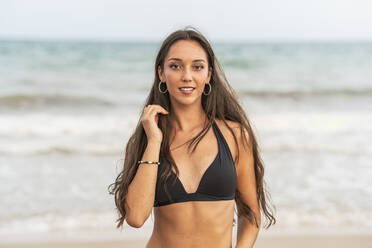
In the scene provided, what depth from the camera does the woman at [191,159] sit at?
2898mm

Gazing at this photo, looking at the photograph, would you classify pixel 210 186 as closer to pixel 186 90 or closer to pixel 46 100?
pixel 186 90

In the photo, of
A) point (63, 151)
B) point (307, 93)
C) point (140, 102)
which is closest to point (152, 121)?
point (63, 151)

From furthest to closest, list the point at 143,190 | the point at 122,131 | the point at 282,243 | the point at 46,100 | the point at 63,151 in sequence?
1. the point at 46,100
2. the point at 122,131
3. the point at 63,151
4. the point at 282,243
5. the point at 143,190

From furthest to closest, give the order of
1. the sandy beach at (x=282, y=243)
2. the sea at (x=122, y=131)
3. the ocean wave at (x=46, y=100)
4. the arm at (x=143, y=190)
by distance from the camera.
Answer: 1. the ocean wave at (x=46, y=100)
2. the sea at (x=122, y=131)
3. the sandy beach at (x=282, y=243)
4. the arm at (x=143, y=190)

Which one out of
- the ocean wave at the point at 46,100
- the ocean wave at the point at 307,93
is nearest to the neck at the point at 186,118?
the ocean wave at the point at 46,100

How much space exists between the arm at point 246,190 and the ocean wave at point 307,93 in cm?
1400

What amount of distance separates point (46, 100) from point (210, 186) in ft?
44.6

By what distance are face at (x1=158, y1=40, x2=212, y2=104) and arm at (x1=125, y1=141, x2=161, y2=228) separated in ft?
1.04

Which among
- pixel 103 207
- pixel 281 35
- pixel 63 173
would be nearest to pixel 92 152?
pixel 63 173

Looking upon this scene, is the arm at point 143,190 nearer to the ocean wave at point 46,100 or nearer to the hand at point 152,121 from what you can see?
the hand at point 152,121

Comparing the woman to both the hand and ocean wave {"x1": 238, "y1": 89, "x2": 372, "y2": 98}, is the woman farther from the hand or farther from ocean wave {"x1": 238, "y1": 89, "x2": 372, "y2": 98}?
ocean wave {"x1": 238, "y1": 89, "x2": 372, "y2": 98}

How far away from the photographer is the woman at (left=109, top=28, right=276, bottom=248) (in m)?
2.90

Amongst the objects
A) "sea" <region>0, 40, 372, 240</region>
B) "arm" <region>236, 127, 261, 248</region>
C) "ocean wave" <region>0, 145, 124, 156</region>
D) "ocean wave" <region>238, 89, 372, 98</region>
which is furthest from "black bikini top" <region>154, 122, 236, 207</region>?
"ocean wave" <region>238, 89, 372, 98</region>

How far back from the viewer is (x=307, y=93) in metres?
17.7
